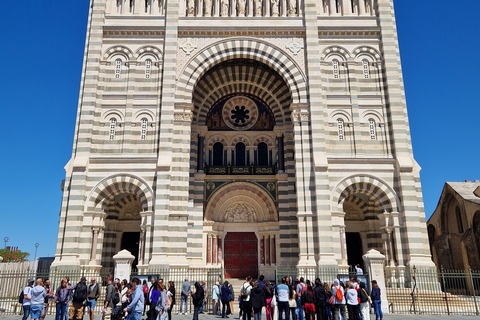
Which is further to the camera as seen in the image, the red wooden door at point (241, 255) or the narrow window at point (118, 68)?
the red wooden door at point (241, 255)

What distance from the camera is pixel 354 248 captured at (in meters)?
22.2

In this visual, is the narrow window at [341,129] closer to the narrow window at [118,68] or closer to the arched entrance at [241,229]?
the arched entrance at [241,229]

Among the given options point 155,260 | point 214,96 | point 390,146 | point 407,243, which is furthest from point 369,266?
point 214,96

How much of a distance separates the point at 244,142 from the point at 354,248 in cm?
918

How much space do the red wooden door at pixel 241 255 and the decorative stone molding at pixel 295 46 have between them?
10.9 m

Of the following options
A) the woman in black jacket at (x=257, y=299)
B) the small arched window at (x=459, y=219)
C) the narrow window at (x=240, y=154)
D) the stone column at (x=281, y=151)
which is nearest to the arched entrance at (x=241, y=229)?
the stone column at (x=281, y=151)

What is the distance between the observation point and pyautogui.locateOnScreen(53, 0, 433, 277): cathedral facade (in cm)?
1864

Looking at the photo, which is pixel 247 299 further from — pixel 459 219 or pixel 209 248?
pixel 459 219

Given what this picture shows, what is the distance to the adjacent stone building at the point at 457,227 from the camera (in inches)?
888

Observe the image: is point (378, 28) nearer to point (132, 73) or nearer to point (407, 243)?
point (407, 243)

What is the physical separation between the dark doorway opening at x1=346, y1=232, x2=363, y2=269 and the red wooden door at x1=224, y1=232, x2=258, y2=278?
5383mm

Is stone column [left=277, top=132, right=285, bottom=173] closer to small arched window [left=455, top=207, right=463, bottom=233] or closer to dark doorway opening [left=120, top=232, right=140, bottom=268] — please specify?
dark doorway opening [left=120, top=232, right=140, bottom=268]

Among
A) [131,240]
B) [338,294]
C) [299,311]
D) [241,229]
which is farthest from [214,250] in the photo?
[338,294]

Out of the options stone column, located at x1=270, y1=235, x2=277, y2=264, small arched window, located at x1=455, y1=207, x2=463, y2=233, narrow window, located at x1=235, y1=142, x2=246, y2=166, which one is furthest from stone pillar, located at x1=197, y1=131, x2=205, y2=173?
small arched window, located at x1=455, y1=207, x2=463, y2=233
